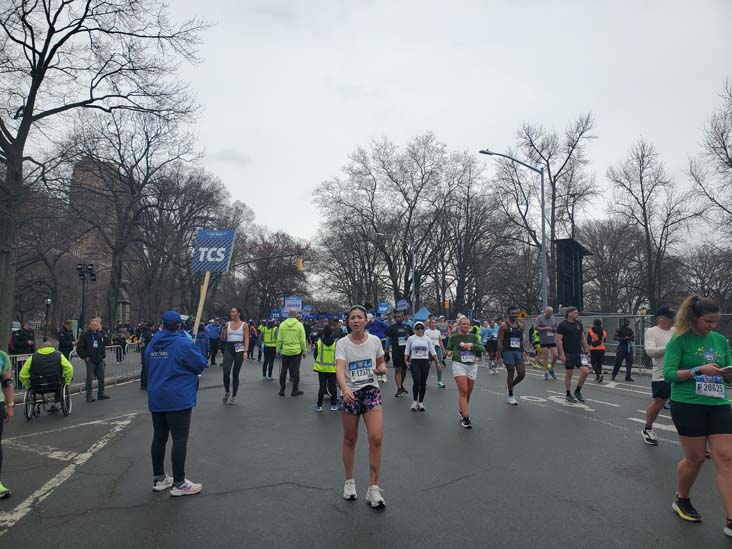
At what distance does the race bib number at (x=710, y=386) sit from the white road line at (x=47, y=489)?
544 centimetres

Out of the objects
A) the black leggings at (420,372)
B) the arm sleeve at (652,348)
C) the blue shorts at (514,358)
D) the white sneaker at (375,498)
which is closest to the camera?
the white sneaker at (375,498)

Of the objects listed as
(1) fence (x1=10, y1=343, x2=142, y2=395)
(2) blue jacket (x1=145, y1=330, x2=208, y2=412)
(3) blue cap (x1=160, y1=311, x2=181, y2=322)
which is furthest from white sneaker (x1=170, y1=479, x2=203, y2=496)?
(1) fence (x1=10, y1=343, x2=142, y2=395)

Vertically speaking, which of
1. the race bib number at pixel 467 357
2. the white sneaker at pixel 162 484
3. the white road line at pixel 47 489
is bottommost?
the white road line at pixel 47 489

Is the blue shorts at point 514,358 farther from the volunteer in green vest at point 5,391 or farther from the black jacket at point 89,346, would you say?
the black jacket at point 89,346

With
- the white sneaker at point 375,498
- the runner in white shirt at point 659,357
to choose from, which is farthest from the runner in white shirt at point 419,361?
the white sneaker at point 375,498

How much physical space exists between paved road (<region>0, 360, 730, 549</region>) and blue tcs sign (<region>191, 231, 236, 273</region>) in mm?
2801

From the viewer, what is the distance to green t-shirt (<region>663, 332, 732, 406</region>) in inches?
171

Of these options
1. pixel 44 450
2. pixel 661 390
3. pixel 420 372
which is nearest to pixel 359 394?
pixel 661 390

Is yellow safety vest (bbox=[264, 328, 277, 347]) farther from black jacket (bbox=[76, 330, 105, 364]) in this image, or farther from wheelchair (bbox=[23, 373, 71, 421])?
wheelchair (bbox=[23, 373, 71, 421])

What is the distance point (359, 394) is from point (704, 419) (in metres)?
2.74

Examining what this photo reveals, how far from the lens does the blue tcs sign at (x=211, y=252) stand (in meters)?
10.5

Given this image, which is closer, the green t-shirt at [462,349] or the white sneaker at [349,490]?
the white sneaker at [349,490]

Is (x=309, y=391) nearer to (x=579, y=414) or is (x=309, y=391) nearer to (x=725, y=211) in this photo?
(x=579, y=414)

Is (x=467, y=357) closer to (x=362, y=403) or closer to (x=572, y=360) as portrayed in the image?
(x=572, y=360)
